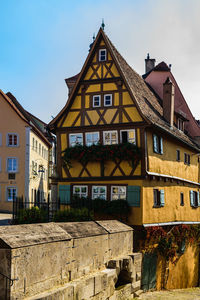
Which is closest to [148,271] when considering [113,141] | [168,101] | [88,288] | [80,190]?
[80,190]

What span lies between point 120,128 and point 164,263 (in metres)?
7.14

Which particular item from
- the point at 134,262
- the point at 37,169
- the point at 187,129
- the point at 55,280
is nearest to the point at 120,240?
the point at 134,262

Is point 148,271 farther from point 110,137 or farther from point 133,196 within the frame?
point 110,137

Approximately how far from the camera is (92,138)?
19859 mm

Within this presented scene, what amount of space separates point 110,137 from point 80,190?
292 centimetres

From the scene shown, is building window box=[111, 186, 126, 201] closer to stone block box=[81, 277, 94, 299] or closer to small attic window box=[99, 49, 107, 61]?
small attic window box=[99, 49, 107, 61]

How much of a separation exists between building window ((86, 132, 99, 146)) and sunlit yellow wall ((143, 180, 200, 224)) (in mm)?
3145

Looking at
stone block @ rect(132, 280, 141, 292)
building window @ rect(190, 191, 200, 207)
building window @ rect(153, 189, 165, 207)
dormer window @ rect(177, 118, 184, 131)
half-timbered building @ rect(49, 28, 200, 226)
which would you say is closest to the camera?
stone block @ rect(132, 280, 141, 292)

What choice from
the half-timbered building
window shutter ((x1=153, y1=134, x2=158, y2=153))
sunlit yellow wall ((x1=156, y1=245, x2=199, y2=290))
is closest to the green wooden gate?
sunlit yellow wall ((x1=156, y1=245, x2=199, y2=290))

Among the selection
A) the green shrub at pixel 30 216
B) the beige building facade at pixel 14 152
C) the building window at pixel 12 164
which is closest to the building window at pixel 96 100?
the green shrub at pixel 30 216

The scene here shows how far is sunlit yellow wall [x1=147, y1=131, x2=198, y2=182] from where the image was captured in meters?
19.2

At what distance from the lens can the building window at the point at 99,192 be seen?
19.3m

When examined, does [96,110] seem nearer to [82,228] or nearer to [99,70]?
[99,70]

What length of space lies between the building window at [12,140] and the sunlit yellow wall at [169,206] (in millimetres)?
16760
